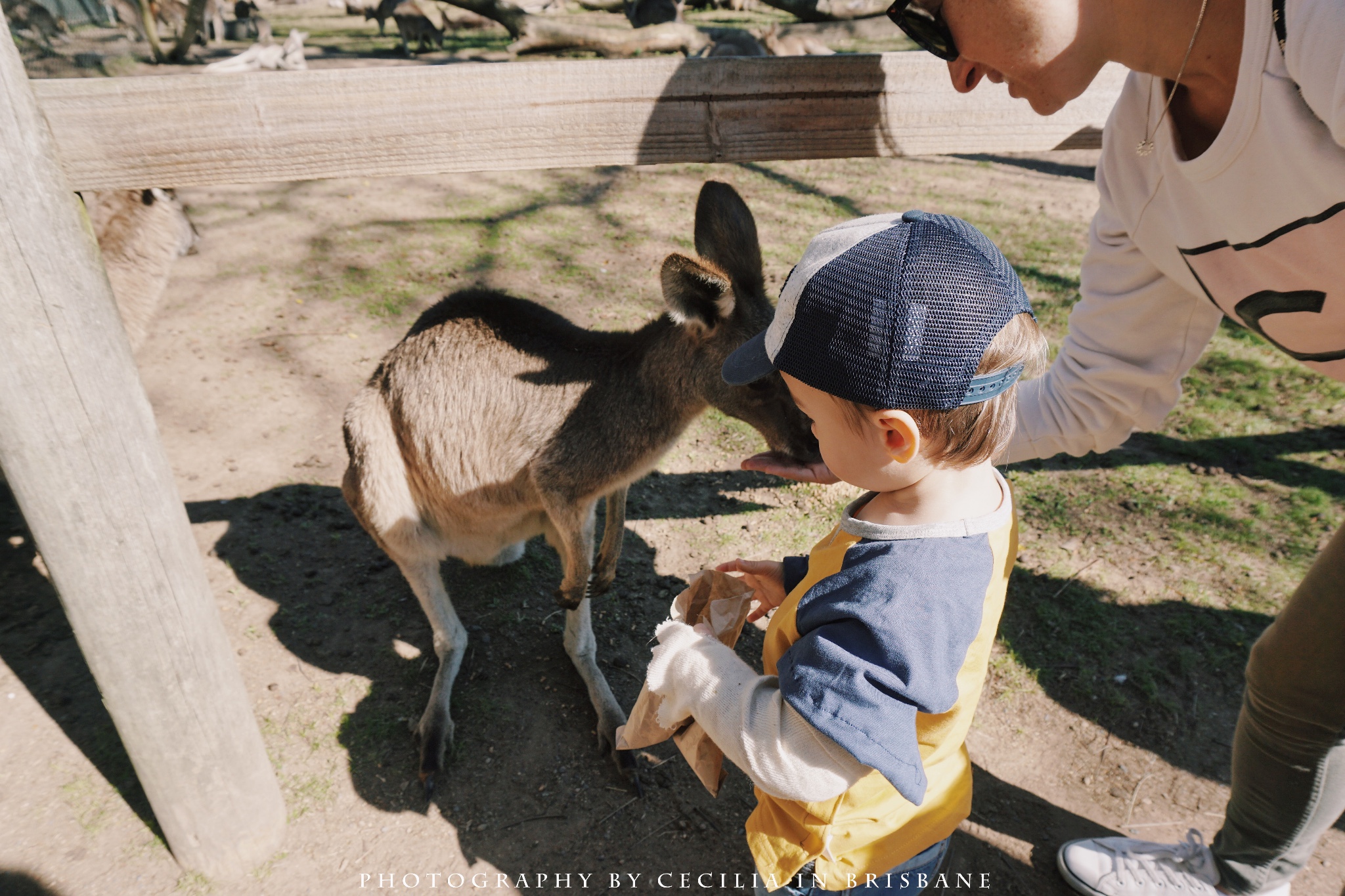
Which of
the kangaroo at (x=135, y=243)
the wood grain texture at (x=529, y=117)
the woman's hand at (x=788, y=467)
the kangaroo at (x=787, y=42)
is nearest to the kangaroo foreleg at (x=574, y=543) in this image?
the woman's hand at (x=788, y=467)

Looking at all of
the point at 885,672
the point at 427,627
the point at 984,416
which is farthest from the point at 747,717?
the point at 427,627

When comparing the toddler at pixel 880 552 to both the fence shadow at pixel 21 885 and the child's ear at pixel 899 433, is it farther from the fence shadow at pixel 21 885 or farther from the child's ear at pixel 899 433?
the fence shadow at pixel 21 885

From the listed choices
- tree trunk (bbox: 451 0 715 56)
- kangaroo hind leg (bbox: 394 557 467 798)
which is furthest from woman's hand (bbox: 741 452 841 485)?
tree trunk (bbox: 451 0 715 56)

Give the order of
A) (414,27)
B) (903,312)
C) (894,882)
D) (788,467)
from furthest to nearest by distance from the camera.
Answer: (414,27)
(788,467)
(894,882)
(903,312)

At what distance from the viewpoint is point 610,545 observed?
7.26ft

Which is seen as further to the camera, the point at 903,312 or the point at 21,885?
the point at 21,885

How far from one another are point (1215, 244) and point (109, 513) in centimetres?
179

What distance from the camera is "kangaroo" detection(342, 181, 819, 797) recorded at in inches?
77.5

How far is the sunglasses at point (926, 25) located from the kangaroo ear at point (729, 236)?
724mm

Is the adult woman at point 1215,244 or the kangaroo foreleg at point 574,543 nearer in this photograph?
the adult woman at point 1215,244

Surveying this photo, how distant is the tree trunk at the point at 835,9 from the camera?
1011 cm

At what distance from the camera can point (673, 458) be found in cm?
311

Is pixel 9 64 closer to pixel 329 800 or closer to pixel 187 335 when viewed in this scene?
pixel 329 800

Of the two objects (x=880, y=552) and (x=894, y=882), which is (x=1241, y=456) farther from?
(x=880, y=552)
